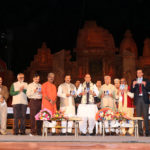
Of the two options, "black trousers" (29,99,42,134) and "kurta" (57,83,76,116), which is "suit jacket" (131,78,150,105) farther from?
"black trousers" (29,99,42,134)

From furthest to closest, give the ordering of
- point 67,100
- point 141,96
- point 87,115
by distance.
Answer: point 67,100
point 87,115
point 141,96

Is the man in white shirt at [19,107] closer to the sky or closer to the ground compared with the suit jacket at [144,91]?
closer to the ground

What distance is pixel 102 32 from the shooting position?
3522 centimetres

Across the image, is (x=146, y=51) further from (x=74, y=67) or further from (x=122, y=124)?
(x=122, y=124)

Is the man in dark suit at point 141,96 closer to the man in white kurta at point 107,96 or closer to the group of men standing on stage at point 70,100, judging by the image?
the group of men standing on stage at point 70,100

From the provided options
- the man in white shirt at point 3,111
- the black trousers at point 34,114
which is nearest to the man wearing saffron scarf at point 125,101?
the black trousers at point 34,114

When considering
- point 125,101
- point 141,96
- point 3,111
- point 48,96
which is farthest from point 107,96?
point 3,111

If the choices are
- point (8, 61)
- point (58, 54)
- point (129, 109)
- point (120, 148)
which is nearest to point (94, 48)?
point (58, 54)

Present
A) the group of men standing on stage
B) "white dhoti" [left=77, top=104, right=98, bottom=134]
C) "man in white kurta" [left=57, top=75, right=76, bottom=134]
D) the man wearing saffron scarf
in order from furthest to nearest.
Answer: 1. the man wearing saffron scarf
2. "man in white kurta" [left=57, top=75, right=76, bottom=134]
3. "white dhoti" [left=77, top=104, right=98, bottom=134]
4. the group of men standing on stage

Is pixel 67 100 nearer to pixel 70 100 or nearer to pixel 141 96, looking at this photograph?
pixel 70 100

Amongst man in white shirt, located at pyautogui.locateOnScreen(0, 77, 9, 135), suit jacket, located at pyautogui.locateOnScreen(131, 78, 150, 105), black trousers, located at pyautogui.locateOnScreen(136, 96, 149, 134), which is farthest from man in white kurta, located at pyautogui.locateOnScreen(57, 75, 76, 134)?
black trousers, located at pyautogui.locateOnScreen(136, 96, 149, 134)

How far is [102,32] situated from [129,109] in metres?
25.6

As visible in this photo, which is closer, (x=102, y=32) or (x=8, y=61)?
(x=8, y=61)

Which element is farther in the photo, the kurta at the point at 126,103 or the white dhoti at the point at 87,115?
the kurta at the point at 126,103
